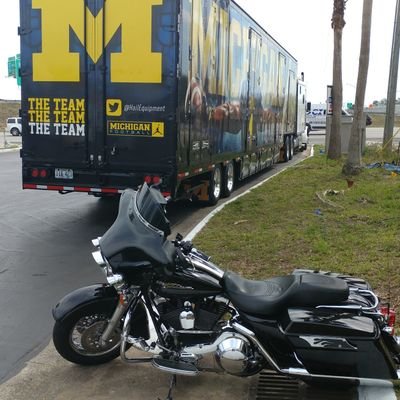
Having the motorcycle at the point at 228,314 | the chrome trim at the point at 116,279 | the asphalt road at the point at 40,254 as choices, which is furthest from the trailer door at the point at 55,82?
the chrome trim at the point at 116,279

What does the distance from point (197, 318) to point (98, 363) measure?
100 cm

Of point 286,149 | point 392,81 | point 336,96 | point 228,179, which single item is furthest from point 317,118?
point 228,179

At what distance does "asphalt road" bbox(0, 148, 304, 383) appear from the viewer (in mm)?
4930

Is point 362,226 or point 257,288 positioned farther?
point 362,226

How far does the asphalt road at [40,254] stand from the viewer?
4.93m

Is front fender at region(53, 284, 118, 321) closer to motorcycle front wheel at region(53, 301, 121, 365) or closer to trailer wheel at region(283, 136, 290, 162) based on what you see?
motorcycle front wheel at region(53, 301, 121, 365)

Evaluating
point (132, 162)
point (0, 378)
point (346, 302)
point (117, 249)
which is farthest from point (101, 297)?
point (132, 162)

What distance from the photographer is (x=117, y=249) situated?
11.9 feet

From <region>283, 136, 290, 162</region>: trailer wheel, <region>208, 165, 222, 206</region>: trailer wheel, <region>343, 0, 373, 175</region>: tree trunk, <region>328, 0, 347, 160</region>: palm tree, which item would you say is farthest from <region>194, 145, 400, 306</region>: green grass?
<region>283, 136, 290, 162</region>: trailer wheel

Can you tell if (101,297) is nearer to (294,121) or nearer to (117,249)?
(117,249)

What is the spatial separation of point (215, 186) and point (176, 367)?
8171 millimetres

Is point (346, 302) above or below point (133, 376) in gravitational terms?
above

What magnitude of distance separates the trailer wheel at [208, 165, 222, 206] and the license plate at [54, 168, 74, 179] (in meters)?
3.08

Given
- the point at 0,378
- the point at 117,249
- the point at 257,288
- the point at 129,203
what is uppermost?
the point at 129,203
